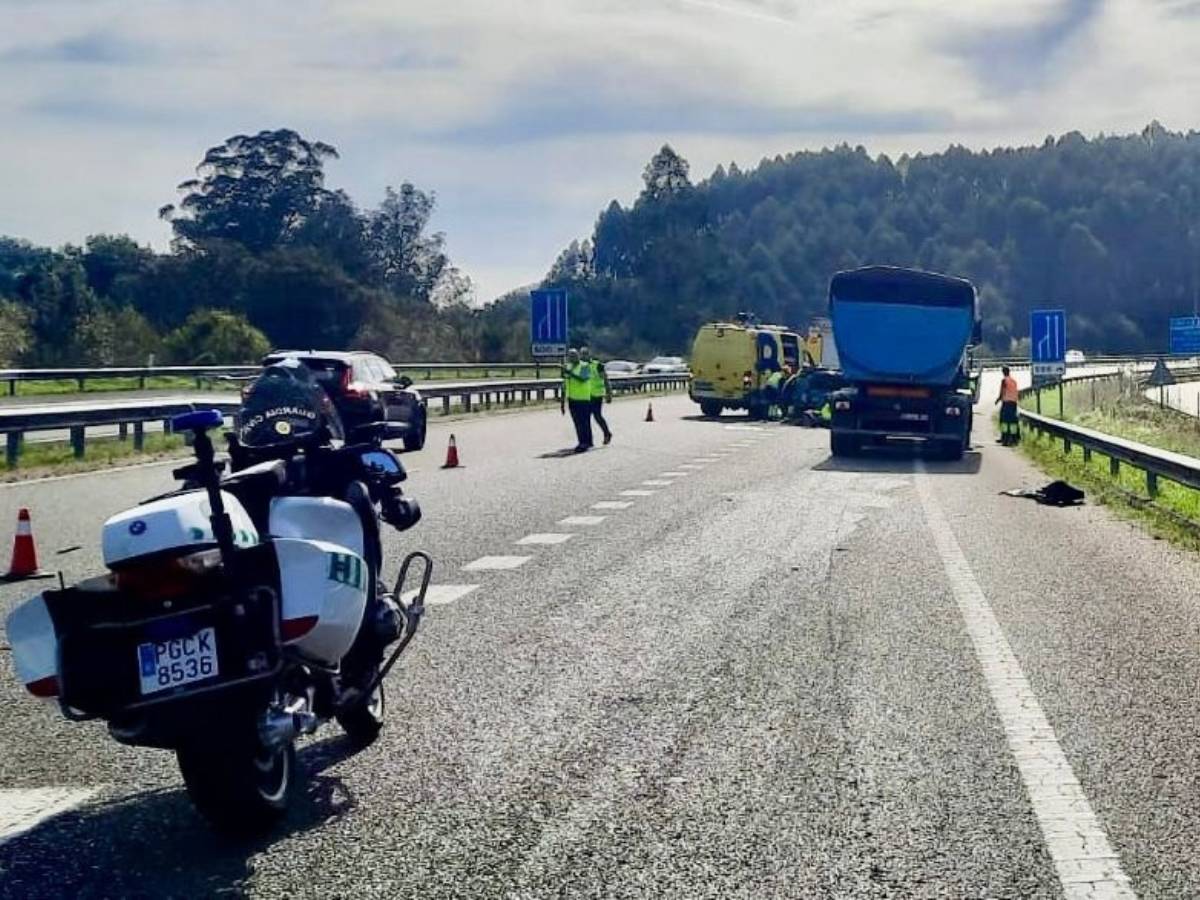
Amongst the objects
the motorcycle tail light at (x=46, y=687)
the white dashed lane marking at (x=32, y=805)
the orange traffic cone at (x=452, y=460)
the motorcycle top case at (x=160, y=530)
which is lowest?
the orange traffic cone at (x=452, y=460)

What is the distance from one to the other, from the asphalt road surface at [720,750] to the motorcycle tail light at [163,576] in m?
0.82

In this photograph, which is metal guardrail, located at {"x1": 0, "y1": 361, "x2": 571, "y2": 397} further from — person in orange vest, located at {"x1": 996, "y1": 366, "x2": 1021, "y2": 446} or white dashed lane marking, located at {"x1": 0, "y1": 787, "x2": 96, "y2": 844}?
white dashed lane marking, located at {"x1": 0, "y1": 787, "x2": 96, "y2": 844}

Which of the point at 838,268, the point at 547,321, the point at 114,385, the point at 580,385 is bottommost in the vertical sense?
the point at 114,385

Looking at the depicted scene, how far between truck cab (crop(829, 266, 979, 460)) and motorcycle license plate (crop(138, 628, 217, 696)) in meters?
23.9

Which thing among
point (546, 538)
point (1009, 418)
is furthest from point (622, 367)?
point (546, 538)

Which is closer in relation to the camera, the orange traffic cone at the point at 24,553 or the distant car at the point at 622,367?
the orange traffic cone at the point at 24,553

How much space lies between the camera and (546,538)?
14.7 metres

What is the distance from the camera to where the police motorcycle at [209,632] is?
17.0 feet

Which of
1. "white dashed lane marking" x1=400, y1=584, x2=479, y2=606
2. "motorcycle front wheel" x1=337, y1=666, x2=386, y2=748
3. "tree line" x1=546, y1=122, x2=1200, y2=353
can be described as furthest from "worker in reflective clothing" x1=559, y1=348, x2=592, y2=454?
"tree line" x1=546, y1=122, x2=1200, y2=353

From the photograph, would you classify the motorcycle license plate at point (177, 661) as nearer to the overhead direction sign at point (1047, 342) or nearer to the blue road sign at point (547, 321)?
the overhead direction sign at point (1047, 342)

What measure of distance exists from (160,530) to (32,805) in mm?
1399

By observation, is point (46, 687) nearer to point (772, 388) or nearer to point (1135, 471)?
point (1135, 471)

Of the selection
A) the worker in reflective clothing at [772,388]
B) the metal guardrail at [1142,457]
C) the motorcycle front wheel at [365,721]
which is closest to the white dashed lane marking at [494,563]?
the motorcycle front wheel at [365,721]

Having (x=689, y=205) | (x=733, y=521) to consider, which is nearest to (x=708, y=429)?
(x=733, y=521)
